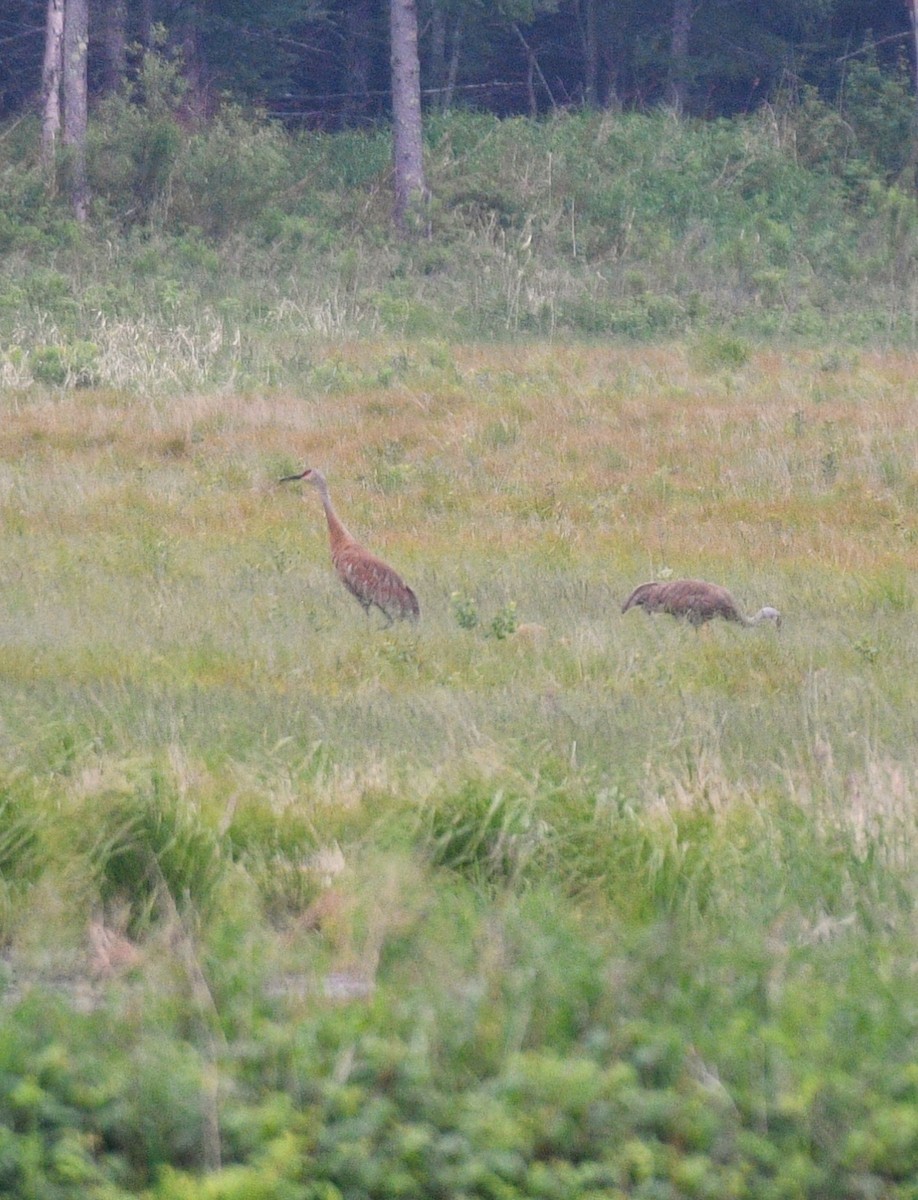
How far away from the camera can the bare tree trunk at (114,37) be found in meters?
33.1

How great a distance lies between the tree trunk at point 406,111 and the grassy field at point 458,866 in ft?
53.5

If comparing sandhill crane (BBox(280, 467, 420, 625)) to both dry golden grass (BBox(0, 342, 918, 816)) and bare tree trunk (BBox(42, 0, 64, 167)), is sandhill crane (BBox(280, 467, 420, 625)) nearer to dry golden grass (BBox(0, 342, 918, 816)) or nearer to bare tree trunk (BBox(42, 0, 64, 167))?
dry golden grass (BBox(0, 342, 918, 816))

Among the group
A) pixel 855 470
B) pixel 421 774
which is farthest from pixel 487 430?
pixel 421 774

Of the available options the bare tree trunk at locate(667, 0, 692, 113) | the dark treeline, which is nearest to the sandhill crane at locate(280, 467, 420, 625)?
the dark treeline

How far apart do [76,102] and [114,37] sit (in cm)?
635

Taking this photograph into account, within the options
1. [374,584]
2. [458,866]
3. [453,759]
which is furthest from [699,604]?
[458,866]

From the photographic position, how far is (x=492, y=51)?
126 ft

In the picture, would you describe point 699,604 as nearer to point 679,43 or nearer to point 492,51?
point 679,43

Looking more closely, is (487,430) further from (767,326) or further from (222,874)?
(222,874)

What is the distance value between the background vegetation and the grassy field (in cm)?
2

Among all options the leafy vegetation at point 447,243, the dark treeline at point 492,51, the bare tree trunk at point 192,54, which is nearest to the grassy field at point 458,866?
the leafy vegetation at point 447,243

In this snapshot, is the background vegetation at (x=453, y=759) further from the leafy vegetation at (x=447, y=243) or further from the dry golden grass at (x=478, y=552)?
the leafy vegetation at (x=447, y=243)

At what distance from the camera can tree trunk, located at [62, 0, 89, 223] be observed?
27.1 meters

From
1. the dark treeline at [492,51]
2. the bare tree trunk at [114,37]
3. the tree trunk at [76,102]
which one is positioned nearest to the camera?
the tree trunk at [76,102]
